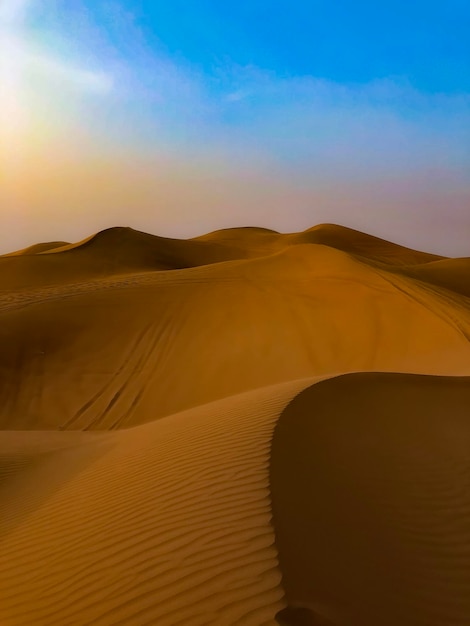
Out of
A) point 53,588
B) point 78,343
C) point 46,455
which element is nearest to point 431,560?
point 53,588

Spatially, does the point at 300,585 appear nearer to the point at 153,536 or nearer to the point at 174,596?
the point at 174,596

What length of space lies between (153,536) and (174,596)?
0.70 meters

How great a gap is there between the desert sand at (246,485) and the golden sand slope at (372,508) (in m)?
0.01

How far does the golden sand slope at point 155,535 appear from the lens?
289cm

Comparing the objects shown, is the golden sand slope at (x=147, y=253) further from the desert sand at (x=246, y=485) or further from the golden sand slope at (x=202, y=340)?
the desert sand at (x=246, y=485)

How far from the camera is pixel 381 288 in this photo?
16.0 metres

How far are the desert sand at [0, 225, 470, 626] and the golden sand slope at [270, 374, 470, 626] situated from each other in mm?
14

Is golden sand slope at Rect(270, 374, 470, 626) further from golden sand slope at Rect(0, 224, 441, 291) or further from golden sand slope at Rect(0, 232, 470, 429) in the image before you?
golden sand slope at Rect(0, 224, 441, 291)

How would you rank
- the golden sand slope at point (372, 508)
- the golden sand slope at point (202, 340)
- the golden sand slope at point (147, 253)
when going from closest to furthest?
the golden sand slope at point (372, 508) < the golden sand slope at point (202, 340) < the golden sand slope at point (147, 253)

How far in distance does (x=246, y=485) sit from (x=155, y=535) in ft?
2.26

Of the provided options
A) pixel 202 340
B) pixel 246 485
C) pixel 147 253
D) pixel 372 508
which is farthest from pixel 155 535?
pixel 147 253

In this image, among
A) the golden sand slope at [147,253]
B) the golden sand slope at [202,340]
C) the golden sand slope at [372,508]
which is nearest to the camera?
the golden sand slope at [372,508]

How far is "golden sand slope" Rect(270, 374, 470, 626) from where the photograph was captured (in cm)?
288

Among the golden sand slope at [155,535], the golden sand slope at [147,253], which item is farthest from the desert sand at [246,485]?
the golden sand slope at [147,253]
